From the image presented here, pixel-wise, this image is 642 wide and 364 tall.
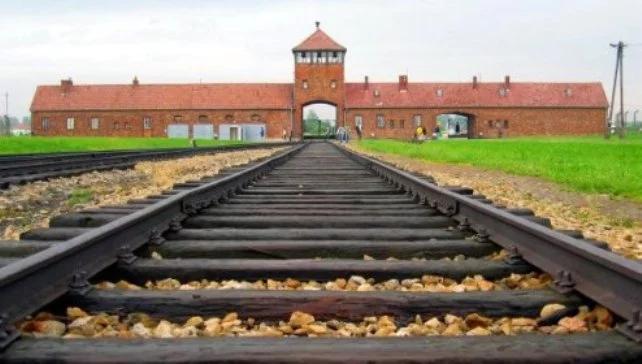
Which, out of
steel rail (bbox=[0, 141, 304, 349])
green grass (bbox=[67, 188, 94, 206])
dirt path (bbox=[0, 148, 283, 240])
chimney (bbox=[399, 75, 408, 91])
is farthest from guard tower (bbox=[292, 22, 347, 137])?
steel rail (bbox=[0, 141, 304, 349])

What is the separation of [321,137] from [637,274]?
69698 millimetres

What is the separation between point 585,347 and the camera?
208 centimetres

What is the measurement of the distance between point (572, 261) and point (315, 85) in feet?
223

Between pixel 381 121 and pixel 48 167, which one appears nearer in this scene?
pixel 48 167

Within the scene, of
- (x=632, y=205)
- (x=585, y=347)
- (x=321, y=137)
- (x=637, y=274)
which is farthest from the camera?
(x=321, y=137)

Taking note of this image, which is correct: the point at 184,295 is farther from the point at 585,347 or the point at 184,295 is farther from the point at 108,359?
the point at 585,347

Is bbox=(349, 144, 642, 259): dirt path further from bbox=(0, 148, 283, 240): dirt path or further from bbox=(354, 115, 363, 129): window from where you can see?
bbox=(354, 115, 363, 129): window

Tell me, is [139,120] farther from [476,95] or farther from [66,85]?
[476,95]

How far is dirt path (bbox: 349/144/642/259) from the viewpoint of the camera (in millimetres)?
5559

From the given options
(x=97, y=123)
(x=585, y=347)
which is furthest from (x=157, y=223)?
(x=97, y=123)

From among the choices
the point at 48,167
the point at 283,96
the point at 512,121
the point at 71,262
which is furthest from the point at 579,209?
the point at 512,121

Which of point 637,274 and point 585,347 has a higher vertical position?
point 637,274

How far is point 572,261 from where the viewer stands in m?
2.88

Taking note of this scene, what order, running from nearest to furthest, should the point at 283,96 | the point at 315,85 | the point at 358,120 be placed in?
1. the point at 315,85
2. the point at 358,120
3. the point at 283,96
